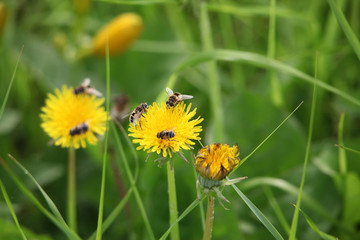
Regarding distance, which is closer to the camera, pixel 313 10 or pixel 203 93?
pixel 203 93

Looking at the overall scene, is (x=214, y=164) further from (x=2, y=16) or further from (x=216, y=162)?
(x=2, y=16)

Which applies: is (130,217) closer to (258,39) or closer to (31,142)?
(31,142)

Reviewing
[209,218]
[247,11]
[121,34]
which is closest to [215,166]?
[209,218]

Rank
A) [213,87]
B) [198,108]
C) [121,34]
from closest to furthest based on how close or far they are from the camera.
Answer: [213,87] < [121,34] < [198,108]

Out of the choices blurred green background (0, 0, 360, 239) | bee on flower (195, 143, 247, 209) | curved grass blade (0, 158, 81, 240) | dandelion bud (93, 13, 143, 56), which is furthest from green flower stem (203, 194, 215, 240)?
dandelion bud (93, 13, 143, 56)

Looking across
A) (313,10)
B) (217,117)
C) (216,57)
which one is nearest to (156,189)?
(217,117)

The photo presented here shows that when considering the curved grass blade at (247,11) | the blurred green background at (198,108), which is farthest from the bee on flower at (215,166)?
the curved grass blade at (247,11)

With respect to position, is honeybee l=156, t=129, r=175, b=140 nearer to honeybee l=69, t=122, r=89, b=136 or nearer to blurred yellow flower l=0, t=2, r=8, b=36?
honeybee l=69, t=122, r=89, b=136
